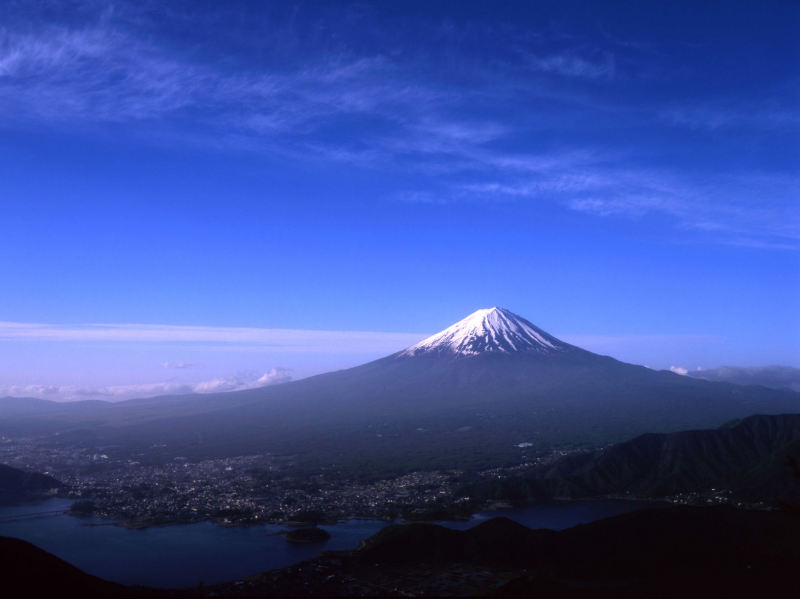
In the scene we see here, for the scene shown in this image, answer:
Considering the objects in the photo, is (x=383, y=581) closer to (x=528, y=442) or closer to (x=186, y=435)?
(x=528, y=442)

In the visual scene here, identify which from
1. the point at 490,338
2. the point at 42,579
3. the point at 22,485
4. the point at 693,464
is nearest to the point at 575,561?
the point at 42,579

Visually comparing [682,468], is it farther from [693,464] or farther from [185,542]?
[185,542]

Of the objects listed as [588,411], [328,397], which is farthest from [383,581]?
[328,397]

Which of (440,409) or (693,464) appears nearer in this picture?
(693,464)

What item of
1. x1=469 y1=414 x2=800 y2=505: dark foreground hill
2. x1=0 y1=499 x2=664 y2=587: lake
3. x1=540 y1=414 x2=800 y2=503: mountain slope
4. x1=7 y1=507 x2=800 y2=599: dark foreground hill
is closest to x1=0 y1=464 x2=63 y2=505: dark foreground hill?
x1=0 y1=499 x2=664 y2=587: lake

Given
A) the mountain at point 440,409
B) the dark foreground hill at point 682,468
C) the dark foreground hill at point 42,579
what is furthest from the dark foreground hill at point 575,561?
the mountain at point 440,409

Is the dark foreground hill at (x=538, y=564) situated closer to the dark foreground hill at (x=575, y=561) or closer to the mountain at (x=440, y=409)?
the dark foreground hill at (x=575, y=561)
